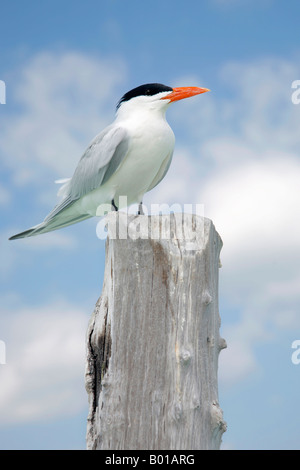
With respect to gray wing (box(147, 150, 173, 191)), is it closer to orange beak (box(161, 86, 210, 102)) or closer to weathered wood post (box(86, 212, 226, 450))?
orange beak (box(161, 86, 210, 102))

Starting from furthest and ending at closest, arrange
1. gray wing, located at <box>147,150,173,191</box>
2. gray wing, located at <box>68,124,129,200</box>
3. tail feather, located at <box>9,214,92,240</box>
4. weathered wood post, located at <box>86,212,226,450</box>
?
1. tail feather, located at <box>9,214,92,240</box>
2. gray wing, located at <box>147,150,173,191</box>
3. gray wing, located at <box>68,124,129,200</box>
4. weathered wood post, located at <box>86,212,226,450</box>

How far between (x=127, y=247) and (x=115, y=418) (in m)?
1.28

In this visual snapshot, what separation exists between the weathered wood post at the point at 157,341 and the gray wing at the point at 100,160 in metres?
1.65

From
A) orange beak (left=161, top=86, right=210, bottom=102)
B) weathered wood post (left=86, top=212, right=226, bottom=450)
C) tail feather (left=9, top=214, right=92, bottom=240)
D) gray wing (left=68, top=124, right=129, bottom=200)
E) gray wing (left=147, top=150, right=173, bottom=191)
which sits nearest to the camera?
weathered wood post (left=86, top=212, right=226, bottom=450)

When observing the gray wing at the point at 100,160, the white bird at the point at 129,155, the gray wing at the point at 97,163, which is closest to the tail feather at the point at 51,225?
the gray wing at the point at 97,163

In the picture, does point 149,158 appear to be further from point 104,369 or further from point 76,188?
point 104,369

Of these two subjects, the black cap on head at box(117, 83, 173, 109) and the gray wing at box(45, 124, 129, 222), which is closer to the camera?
the gray wing at box(45, 124, 129, 222)

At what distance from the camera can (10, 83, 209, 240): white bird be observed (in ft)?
18.2

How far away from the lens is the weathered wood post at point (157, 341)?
3527 millimetres

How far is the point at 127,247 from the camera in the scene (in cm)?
386

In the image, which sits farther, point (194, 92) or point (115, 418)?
point (194, 92)

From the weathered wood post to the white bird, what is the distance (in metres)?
1.69

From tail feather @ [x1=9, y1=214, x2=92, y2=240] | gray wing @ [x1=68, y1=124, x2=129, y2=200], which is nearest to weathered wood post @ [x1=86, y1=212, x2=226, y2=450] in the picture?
gray wing @ [x1=68, y1=124, x2=129, y2=200]
